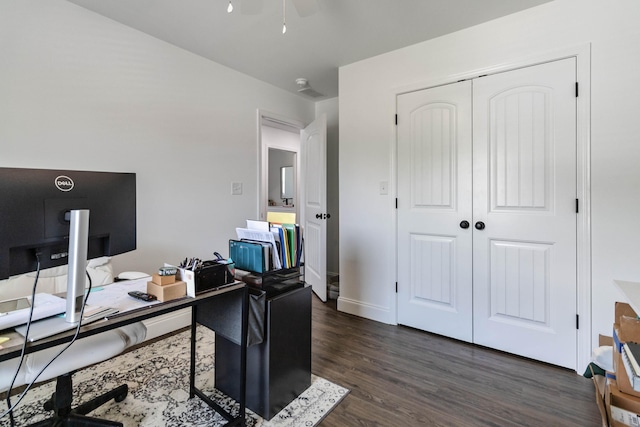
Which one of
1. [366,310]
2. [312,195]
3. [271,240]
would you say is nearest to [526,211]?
[366,310]

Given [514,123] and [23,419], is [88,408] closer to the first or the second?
[23,419]

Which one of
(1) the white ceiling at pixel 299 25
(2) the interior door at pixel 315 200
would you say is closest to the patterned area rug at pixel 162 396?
(2) the interior door at pixel 315 200

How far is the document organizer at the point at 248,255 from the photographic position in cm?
160

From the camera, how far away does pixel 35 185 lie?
2.97ft

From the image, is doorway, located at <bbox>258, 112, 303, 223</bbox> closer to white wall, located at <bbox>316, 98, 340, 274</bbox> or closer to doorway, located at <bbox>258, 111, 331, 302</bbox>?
doorway, located at <bbox>258, 111, 331, 302</bbox>

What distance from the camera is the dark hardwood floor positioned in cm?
159

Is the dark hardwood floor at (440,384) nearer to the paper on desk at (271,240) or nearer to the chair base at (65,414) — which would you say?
the paper on desk at (271,240)

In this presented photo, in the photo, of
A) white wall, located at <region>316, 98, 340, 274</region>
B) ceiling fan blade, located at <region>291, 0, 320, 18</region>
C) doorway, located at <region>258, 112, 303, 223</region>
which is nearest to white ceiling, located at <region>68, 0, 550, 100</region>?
ceiling fan blade, located at <region>291, 0, 320, 18</region>

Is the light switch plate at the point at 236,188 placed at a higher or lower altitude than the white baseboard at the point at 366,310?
higher

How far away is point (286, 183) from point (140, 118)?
126 inches

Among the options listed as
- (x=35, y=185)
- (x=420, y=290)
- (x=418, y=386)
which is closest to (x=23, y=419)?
(x=35, y=185)

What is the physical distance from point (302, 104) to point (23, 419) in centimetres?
367

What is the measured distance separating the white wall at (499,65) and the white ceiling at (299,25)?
0.52 ft

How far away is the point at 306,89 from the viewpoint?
3.61 metres
